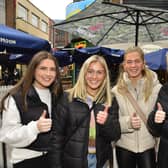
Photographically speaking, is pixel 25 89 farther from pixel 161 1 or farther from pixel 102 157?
pixel 161 1

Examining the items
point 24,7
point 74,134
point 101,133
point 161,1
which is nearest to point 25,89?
point 74,134

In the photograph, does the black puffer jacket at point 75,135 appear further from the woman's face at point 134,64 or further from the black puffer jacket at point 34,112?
the woman's face at point 134,64

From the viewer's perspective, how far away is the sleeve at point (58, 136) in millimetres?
2939

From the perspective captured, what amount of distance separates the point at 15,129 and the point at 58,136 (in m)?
0.40

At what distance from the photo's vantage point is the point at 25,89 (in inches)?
114

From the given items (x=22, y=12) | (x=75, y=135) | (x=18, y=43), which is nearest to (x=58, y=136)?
(x=75, y=135)

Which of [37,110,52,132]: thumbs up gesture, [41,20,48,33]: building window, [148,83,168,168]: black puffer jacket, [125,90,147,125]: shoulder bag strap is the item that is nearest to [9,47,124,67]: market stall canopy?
[125,90,147,125]: shoulder bag strap

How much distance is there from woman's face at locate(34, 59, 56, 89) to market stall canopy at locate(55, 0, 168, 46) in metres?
4.00

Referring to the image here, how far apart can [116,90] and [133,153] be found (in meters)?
0.70

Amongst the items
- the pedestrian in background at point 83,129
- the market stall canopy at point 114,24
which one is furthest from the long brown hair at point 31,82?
the market stall canopy at point 114,24

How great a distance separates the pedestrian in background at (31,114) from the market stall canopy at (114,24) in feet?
13.3

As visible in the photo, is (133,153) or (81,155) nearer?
(81,155)

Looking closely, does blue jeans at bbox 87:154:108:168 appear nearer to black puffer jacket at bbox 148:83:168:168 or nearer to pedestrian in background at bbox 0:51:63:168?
pedestrian in background at bbox 0:51:63:168

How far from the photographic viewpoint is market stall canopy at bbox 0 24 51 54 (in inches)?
213
